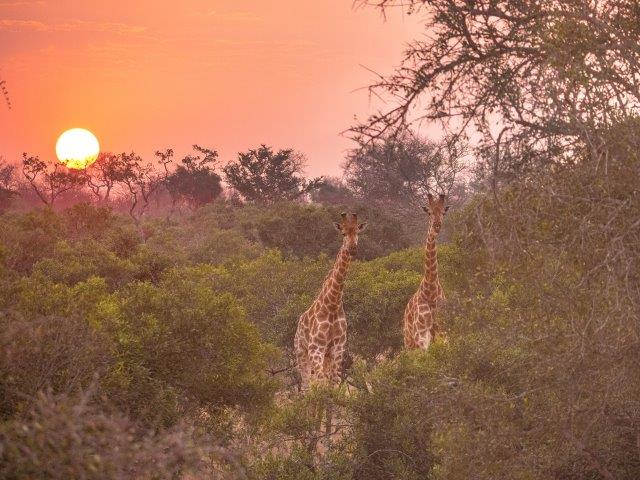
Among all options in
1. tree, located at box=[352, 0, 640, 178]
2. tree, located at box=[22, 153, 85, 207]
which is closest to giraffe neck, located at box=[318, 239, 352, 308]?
tree, located at box=[352, 0, 640, 178]

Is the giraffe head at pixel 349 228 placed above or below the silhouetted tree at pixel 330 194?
below

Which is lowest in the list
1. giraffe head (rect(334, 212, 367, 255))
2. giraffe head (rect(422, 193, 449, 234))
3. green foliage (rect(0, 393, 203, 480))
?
green foliage (rect(0, 393, 203, 480))

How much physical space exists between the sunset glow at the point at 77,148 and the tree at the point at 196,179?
4241mm

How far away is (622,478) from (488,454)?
1131 millimetres

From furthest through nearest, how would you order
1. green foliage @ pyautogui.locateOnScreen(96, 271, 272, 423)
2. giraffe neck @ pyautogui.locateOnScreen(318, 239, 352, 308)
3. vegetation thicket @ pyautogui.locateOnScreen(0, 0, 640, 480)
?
giraffe neck @ pyautogui.locateOnScreen(318, 239, 352, 308), green foliage @ pyautogui.locateOnScreen(96, 271, 272, 423), vegetation thicket @ pyautogui.locateOnScreen(0, 0, 640, 480)

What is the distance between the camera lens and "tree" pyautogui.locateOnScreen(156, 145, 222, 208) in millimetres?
52375

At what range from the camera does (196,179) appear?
53750 millimetres

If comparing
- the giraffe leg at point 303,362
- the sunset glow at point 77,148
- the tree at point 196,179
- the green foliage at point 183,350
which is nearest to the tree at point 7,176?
the sunset glow at point 77,148

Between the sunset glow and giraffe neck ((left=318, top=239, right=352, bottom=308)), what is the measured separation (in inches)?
1267

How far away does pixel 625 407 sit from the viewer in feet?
24.4

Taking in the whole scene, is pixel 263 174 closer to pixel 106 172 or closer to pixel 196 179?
pixel 106 172

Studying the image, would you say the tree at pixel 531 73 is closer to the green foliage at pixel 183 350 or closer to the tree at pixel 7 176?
the green foliage at pixel 183 350

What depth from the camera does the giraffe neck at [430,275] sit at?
1366cm

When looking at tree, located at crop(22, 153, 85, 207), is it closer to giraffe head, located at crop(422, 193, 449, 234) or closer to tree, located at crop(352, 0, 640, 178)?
giraffe head, located at crop(422, 193, 449, 234)
